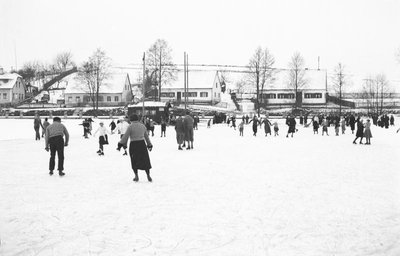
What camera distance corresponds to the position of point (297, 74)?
77.2 metres

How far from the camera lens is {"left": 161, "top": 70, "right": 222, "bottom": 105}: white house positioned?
7881 cm

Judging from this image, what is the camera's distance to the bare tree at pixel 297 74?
7538cm

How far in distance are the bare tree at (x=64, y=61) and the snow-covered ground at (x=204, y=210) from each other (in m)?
111

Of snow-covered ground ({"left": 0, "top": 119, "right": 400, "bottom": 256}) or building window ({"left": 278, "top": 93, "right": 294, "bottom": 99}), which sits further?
building window ({"left": 278, "top": 93, "right": 294, "bottom": 99})

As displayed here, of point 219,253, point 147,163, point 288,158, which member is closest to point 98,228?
point 219,253

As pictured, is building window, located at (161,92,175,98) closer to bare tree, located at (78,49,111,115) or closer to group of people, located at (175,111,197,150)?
bare tree, located at (78,49,111,115)

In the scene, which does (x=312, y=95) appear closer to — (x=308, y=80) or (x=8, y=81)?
(x=308, y=80)

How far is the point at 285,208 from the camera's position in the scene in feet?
25.1

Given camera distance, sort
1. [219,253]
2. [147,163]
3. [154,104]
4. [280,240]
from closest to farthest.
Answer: [219,253]
[280,240]
[147,163]
[154,104]

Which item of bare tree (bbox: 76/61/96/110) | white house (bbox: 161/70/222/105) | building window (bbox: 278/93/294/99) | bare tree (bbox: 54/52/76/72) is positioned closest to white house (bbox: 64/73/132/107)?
bare tree (bbox: 76/61/96/110)

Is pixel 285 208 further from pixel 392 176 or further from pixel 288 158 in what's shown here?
pixel 288 158

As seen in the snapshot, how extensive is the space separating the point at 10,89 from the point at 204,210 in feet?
271

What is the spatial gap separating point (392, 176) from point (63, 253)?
29.3 feet

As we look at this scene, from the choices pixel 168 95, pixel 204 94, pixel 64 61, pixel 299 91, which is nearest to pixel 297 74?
pixel 299 91
